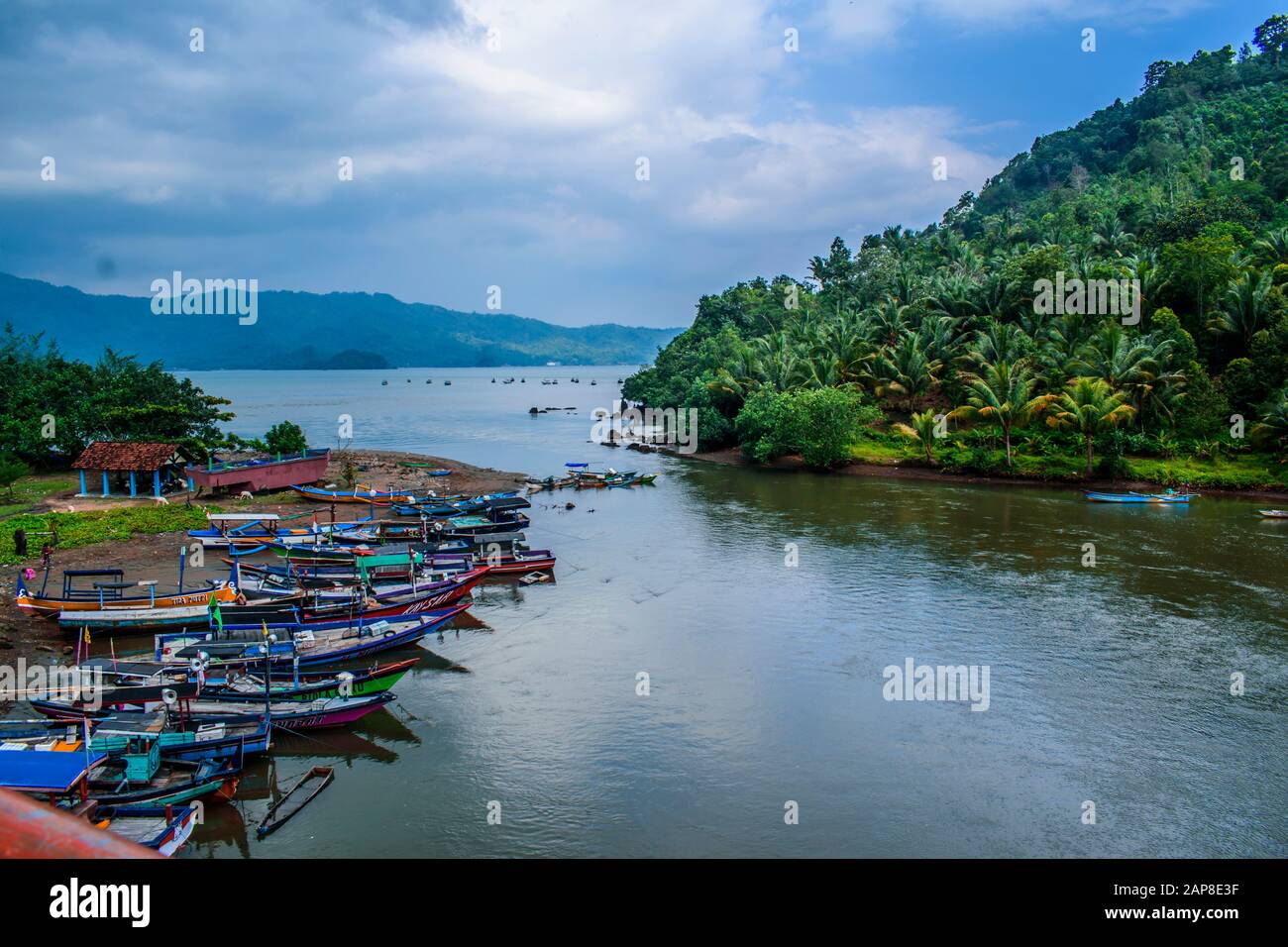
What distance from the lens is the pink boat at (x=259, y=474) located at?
37.0m

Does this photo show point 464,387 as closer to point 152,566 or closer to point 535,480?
point 535,480

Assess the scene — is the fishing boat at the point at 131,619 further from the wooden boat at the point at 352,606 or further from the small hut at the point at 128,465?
the small hut at the point at 128,465

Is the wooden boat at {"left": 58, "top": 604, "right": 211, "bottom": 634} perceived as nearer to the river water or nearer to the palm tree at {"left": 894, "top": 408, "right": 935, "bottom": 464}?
the river water

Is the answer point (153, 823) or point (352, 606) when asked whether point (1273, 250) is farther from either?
point (153, 823)

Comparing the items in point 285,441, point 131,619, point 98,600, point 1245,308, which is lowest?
point 131,619

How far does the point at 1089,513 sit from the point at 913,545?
36.3 ft

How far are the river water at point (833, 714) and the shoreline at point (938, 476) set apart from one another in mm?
6953

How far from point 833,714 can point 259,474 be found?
104ft

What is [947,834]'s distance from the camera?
44.1ft

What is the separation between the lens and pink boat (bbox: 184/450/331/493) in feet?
121

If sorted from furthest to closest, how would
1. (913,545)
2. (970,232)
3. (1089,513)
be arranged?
(970,232)
(1089,513)
(913,545)

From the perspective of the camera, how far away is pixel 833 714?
17.7 meters

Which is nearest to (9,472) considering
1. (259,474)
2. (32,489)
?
(32,489)
